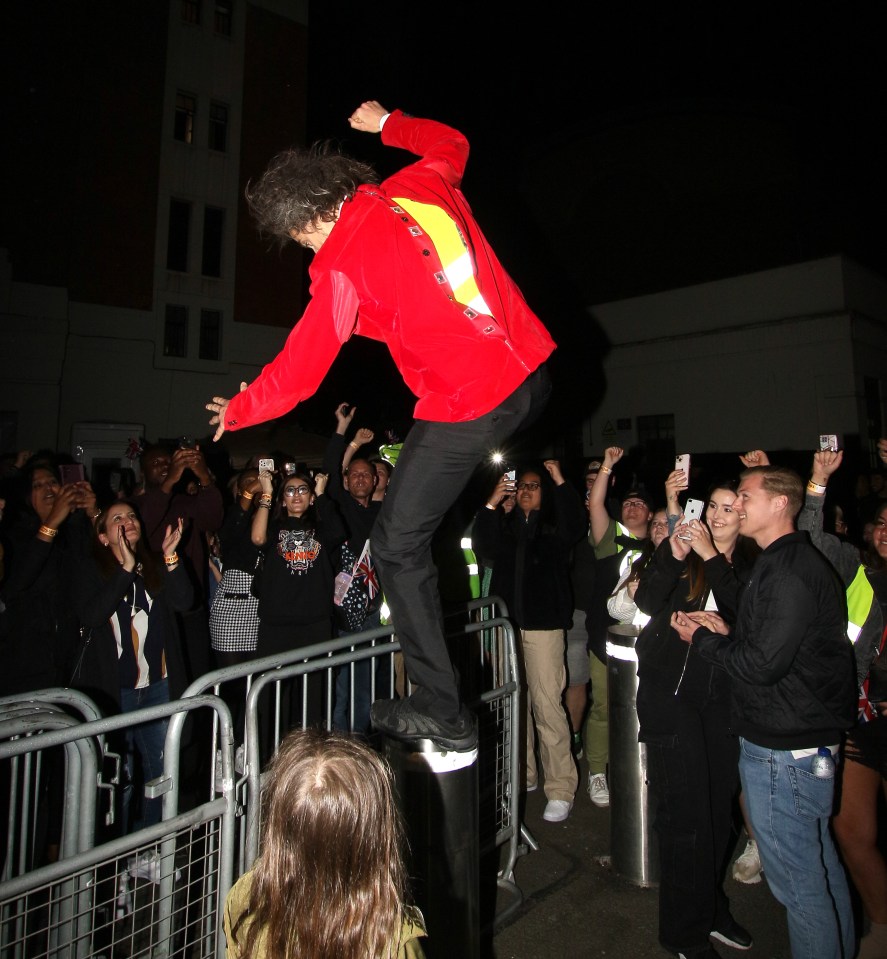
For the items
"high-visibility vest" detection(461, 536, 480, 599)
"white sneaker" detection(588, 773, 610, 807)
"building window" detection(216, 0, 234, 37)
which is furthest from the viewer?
"building window" detection(216, 0, 234, 37)

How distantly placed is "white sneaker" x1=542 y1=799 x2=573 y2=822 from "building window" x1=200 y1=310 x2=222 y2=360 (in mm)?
18974

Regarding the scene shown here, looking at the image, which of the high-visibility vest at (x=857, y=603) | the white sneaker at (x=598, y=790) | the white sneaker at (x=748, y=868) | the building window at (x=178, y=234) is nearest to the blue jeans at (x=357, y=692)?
the white sneaker at (x=598, y=790)

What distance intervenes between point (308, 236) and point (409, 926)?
2440 mm

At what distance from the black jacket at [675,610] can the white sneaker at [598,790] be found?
71.0 inches

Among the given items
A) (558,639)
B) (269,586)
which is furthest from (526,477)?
(269,586)

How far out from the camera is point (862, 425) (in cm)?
1503

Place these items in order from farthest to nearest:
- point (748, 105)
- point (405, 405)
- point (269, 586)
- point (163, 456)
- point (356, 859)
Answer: point (405, 405) < point (748, 105) < point (163, 456) < point (269, 586) < point (356, 859)

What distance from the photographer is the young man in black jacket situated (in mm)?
2863

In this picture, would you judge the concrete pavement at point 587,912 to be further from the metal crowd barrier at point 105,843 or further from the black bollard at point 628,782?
the metal crowd barrier at point 105,843

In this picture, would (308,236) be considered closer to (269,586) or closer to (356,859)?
(356,859)

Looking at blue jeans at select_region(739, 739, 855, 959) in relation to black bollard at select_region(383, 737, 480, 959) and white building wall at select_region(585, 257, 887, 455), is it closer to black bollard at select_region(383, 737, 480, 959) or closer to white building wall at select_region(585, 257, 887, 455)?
black bollard at select_region(383, 737, 480, 959)

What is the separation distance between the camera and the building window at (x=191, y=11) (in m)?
20.9

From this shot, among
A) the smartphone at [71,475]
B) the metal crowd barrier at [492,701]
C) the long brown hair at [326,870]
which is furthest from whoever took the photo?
the smartphone at [71,475]

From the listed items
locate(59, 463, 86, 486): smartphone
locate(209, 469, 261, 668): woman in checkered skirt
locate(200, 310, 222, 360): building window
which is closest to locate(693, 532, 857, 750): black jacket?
locate(209, 469, 261, 668): woman in checkered skirt
